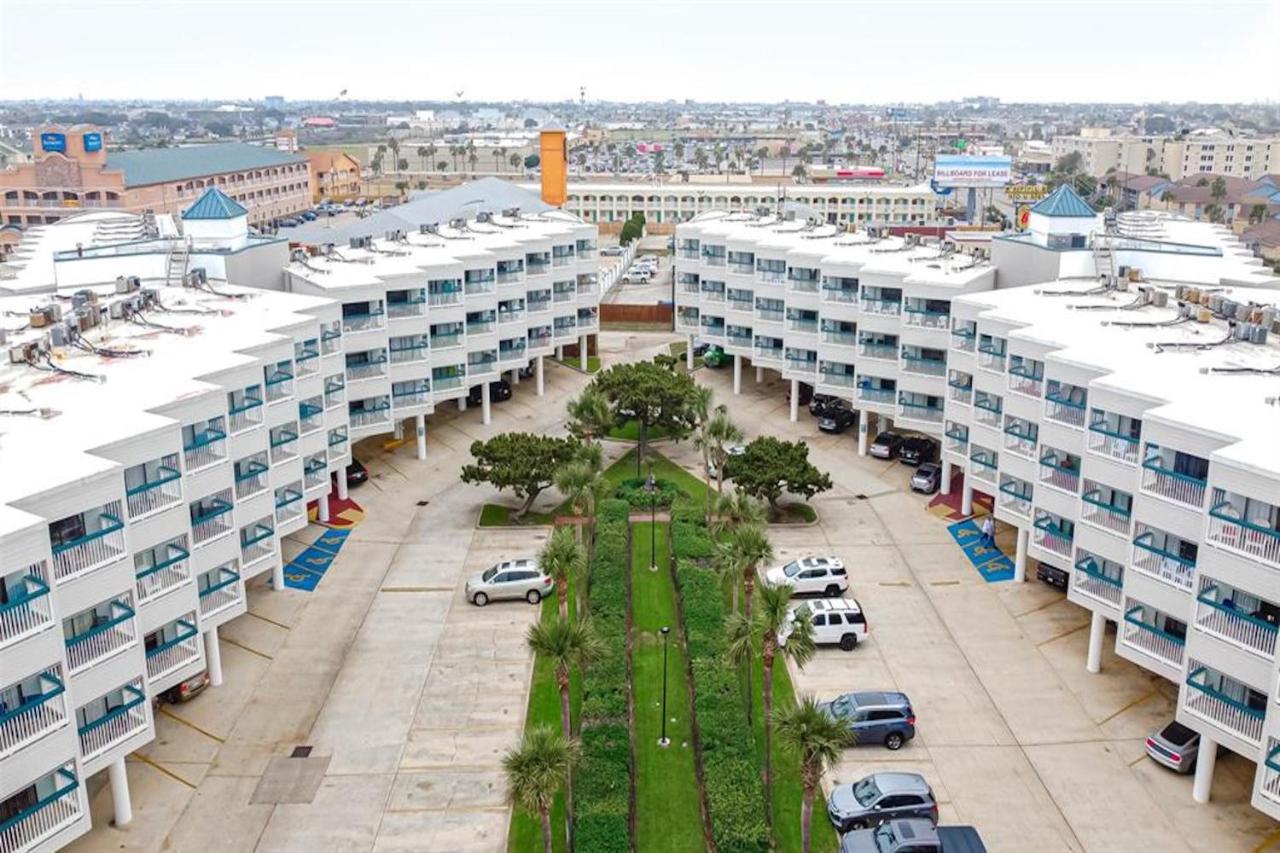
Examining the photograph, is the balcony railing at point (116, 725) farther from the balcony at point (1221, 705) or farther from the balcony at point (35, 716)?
the balcony at point (1221, 705)

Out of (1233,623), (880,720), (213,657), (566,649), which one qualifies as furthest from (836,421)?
(213,657)

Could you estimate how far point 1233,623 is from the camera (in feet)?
97.9

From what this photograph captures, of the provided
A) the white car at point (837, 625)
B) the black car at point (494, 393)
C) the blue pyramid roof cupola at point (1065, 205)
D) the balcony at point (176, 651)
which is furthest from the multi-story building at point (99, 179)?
the white car at point (837, 625)

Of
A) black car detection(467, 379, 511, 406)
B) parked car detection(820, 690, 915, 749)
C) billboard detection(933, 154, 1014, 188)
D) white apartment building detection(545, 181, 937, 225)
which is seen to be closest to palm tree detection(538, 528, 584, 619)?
parked car detection(820, 690, 915, 749)

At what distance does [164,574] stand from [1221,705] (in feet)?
101

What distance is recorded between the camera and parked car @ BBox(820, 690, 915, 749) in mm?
34250

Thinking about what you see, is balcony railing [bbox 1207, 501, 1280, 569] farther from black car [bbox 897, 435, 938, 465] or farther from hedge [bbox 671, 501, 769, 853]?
black car [bbox 897, 435, 938, 465]

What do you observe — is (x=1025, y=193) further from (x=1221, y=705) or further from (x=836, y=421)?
(x=1221, y=705)

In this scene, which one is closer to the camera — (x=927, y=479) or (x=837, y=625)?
(x=837, y=625)

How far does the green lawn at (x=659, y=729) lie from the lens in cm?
3088

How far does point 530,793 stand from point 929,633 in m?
20.6

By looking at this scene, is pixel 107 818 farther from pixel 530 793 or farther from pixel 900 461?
pixel 900 461

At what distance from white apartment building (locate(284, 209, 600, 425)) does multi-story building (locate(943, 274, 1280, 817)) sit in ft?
88.4

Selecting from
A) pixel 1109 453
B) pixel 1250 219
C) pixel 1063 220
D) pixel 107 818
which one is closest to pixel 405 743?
pixel 107 818
